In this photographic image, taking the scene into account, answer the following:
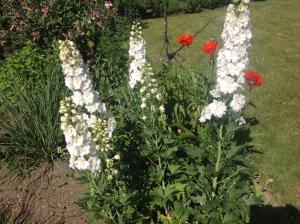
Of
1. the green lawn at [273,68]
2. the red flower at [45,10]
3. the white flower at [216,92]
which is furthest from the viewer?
the red flower at [45,10]

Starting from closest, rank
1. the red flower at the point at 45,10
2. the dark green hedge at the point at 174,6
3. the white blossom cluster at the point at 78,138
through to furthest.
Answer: the white blossom cluster at the point at 78,138 < the red flower at the point at 45,10 < the dark green hedge at the point at 174,6

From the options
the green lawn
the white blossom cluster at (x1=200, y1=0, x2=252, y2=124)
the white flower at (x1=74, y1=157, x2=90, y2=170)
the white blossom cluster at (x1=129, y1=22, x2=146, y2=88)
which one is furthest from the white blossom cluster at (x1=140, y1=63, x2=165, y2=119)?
the green lawn

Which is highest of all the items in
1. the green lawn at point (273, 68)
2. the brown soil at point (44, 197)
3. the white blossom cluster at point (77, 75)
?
the white blossom cluster at point (77, 75)

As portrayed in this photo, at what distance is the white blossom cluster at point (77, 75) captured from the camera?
10.2 ft

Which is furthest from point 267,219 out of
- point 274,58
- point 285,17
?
point 285,17

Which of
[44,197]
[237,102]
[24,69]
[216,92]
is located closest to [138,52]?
[216,92]

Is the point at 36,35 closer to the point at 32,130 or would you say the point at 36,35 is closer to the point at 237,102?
the point at 32,130

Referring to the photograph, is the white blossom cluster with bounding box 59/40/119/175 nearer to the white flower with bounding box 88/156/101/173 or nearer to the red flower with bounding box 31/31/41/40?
the white flower with bounding box 88/156/101/173

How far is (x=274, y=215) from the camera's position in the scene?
453cm

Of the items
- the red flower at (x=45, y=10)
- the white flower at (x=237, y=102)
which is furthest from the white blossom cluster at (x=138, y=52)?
the red flower at (x=45, y=10)

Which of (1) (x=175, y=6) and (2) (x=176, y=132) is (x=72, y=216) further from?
(1) (x=175, y=6)

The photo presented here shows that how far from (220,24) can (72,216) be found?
7.96 metres

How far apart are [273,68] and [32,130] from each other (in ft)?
17.7

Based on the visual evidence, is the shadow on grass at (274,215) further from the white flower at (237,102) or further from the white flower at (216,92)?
the white flower at (216,92)
